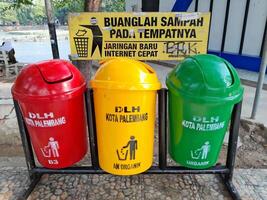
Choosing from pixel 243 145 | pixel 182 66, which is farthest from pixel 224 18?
pixel 182 66

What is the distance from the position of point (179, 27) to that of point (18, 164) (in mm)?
2337

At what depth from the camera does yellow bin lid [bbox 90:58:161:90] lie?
1785mm

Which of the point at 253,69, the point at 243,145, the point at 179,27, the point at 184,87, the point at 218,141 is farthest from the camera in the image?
the point at 253,69

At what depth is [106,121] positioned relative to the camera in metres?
1.93

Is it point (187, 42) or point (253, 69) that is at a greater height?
point (187, 42)

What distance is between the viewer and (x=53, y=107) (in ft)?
6.14

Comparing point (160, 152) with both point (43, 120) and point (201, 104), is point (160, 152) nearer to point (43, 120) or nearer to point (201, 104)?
point (201, 104)

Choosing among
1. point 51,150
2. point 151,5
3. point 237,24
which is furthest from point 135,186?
point 151,5

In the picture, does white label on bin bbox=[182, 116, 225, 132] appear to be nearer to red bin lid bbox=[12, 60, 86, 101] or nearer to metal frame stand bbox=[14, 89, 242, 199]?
metal frame stand bbox=[14, 89, 242, 199]

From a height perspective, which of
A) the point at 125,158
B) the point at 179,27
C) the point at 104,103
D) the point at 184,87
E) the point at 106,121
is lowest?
the point at 125,158

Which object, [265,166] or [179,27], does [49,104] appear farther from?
[265,166]

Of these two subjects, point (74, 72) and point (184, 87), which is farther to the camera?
point (74, 72)

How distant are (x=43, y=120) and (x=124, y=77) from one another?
2.33ft

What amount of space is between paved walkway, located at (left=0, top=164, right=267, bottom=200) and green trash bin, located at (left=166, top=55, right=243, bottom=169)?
39 centimetres
